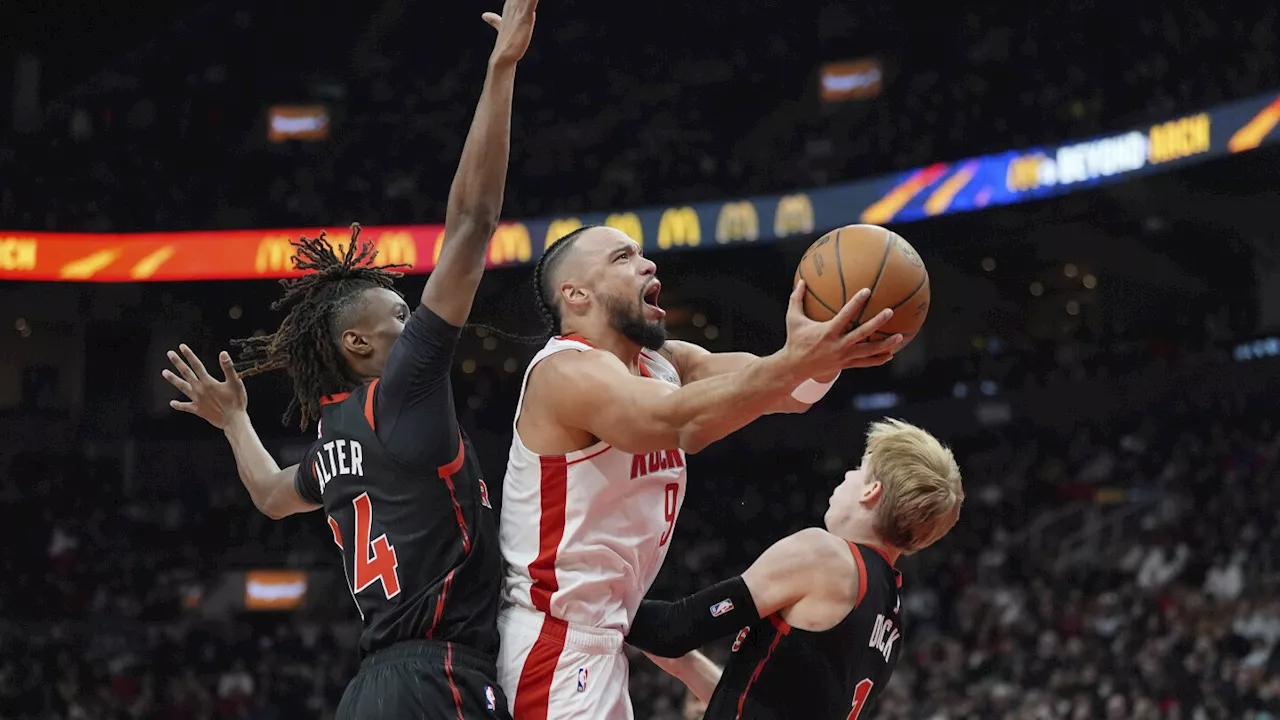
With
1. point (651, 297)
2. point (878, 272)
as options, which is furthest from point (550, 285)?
point (878, 272)

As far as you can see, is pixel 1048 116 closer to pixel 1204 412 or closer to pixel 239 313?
pixel 1204 412

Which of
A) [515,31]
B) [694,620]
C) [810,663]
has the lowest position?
[810,663]

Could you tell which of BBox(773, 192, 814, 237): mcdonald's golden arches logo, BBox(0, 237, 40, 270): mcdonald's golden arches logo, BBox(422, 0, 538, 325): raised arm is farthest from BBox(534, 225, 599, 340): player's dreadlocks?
BBox(0, 237, 40, 270): mcdonald's golden arches logo

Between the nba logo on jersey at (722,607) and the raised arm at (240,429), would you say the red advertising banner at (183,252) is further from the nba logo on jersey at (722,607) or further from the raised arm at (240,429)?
the nba logo on jersey at (722,607)

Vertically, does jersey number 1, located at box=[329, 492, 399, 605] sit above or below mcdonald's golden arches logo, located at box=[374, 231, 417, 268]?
below

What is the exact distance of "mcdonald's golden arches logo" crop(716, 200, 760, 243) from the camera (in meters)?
19.4

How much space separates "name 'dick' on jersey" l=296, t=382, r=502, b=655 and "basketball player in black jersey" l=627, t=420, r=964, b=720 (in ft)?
1.67

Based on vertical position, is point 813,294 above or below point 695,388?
above

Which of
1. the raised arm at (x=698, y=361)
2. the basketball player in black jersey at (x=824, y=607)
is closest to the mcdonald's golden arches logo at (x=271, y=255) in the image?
the raised arm at (x=698, y=361)

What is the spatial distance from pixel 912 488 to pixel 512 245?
53.3ft

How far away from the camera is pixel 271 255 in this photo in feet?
67.3

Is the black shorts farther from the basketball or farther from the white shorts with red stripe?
the basketball

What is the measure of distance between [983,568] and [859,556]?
14.5 m

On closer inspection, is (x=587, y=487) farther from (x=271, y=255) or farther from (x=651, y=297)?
(x=271, y=255)
